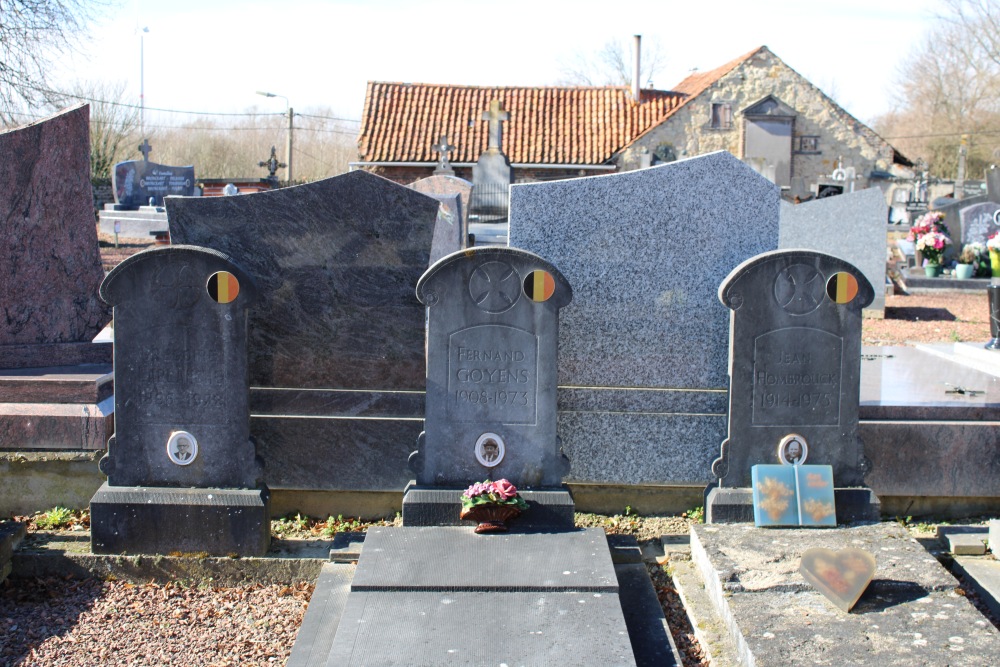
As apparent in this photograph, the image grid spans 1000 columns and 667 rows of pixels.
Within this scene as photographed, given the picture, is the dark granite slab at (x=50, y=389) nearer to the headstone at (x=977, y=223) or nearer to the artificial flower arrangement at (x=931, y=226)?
the artificial flower arrangement at (x=931, y=226)

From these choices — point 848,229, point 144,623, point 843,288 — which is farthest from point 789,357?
point 848,229

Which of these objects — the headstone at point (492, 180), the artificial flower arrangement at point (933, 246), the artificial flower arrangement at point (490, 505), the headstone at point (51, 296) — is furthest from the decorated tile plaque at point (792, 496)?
the headstone at point (492, 180)

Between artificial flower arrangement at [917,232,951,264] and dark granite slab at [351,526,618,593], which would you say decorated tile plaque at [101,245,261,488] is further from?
artificial flower arrangement at [917,232,951,264]

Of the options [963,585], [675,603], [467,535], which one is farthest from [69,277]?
[963,585]

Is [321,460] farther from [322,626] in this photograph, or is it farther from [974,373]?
[974,373]

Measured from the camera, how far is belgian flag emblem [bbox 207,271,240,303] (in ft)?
14.8

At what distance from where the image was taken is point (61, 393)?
520 centimetres

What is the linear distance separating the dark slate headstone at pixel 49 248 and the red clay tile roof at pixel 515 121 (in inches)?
905

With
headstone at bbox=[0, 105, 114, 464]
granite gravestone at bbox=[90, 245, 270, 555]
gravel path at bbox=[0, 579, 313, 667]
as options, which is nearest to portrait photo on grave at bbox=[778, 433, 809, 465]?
gravel path at bbox=[0, 579, 313, 667]

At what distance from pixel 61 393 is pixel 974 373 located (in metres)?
5.30

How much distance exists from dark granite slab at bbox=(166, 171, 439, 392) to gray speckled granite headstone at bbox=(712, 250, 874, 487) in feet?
5.45

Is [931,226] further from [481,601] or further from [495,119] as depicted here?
[495,119]

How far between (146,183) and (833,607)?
948 inches

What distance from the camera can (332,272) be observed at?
17.1 ft
